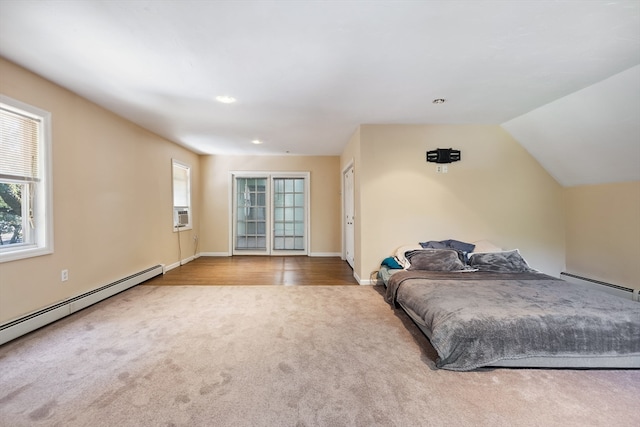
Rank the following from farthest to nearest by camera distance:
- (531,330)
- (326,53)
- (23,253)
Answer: (23,253), (326,53), (531,330)

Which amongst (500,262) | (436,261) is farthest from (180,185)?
(500,262)

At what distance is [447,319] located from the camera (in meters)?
2.08

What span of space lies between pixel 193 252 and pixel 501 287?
18.9 ft

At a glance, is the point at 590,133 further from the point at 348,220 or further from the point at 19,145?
the point at 19,145

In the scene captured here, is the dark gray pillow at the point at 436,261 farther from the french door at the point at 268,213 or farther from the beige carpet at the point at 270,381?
the french door at the point at 268,213

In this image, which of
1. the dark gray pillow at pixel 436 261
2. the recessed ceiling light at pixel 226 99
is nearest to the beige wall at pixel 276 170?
the dark gray pillow at pixel 436 261

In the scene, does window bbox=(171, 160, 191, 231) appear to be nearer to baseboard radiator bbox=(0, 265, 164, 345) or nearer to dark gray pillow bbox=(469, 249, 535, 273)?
baseboard radiator bbox=(0, 265, 164, 345)

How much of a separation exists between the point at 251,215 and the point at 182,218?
1.58m

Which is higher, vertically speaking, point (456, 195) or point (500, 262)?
point (456, 195)

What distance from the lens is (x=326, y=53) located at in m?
2.24

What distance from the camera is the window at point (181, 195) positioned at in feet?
17.8

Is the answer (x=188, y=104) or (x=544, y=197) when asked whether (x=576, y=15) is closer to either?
(x=544, y=197)

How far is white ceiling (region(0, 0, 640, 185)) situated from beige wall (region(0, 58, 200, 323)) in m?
0.26

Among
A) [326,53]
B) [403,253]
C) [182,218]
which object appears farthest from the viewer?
[182,218]
